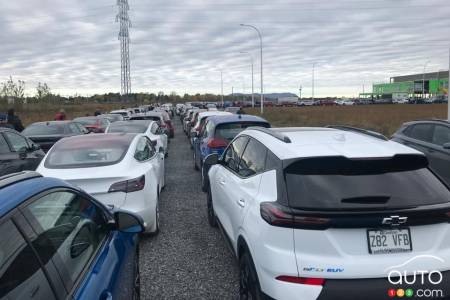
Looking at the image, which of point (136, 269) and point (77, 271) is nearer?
point (77, 271)

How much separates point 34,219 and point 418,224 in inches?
91.6

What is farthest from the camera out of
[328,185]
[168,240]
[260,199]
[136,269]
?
[168,240]

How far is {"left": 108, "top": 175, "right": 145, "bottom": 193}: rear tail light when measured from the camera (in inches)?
235

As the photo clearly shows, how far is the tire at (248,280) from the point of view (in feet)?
11.2

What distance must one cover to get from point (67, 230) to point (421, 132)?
836 cm

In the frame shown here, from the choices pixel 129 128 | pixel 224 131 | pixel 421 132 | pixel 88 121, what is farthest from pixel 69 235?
pixel 88 121

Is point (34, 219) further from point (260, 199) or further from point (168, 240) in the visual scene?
point (168, 240)

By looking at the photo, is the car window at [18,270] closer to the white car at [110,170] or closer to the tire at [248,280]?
the tire at [248,280]

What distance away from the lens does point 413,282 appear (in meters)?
3.00

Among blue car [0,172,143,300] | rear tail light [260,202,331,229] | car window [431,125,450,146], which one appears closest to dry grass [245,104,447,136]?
car window [431,125,450,146]

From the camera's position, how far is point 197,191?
1002 centimetres

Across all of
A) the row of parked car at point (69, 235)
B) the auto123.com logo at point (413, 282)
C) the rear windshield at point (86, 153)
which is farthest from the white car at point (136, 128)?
the auto123.com logo at point (413, 282)

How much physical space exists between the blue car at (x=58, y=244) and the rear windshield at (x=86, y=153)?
304 cm

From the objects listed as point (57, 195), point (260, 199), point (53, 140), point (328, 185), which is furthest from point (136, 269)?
point (53, 140)
